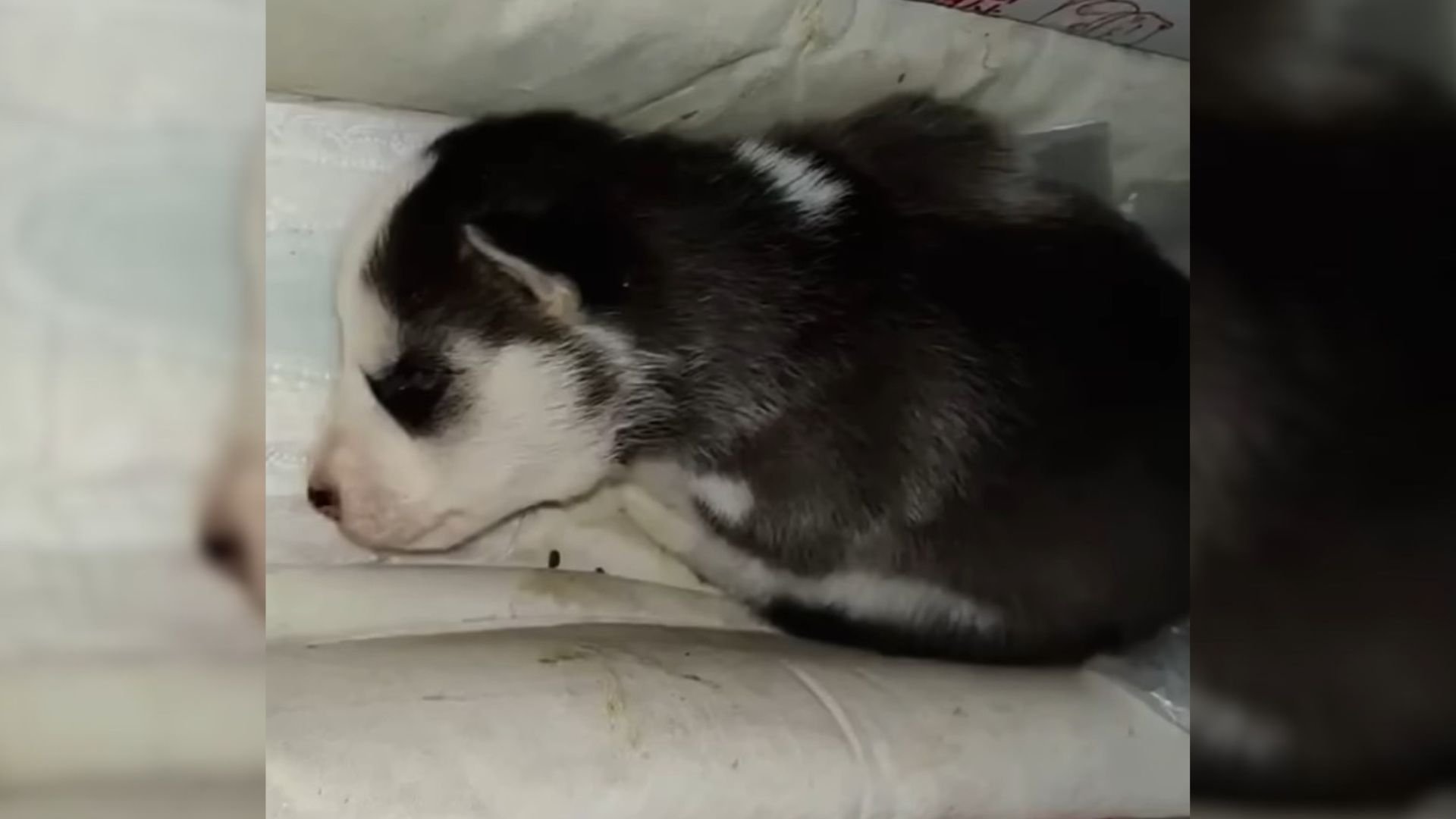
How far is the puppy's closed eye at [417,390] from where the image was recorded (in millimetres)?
1430

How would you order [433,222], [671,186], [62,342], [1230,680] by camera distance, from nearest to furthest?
[62,342], [1230,680], [433,222], [671,186]

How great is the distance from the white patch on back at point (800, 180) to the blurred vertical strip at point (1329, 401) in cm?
94

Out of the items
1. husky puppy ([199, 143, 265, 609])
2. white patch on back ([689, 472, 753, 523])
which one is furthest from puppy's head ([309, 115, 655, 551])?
husky puppy ([199, 143, 265, 609])

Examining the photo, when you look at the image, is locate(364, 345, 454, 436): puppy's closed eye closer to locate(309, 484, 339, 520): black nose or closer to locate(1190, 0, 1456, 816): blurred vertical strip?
locate(309, 484, 339, 520): black nose

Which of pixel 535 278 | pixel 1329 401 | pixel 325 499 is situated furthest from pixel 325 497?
pixel 1329 401

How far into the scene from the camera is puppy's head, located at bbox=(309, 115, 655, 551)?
1.41 m

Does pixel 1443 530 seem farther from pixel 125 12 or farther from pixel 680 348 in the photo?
pixel 680 348

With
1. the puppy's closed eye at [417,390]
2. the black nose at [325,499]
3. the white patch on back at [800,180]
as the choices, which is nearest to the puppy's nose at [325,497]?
the black nose at [325,499]

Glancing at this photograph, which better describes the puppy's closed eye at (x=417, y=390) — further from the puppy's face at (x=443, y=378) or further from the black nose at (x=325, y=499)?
the black nose at (x=325, y=499)

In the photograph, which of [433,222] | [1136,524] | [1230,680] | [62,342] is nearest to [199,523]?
[62,342]

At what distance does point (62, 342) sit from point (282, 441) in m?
1.19

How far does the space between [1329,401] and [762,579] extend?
1167 mm

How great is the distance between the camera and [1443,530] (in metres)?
0.50

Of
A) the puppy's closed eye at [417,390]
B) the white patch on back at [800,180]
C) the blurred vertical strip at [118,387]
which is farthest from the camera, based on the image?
the white patch on back at [800,180]
